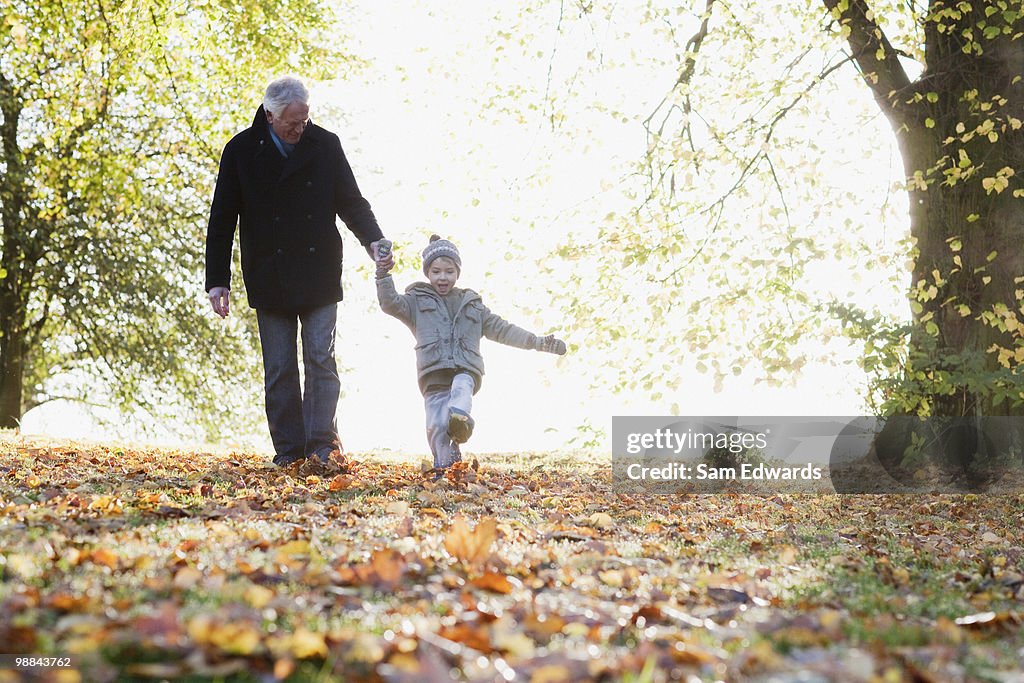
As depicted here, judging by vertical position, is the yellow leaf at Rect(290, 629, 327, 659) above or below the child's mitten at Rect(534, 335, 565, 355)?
below

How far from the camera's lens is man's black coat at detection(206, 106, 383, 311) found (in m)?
6.64

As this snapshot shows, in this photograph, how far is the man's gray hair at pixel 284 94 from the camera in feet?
20.7

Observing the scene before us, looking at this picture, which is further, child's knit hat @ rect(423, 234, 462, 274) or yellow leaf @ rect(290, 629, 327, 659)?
child's knit hat @ rect(423, 234, 462, 274)

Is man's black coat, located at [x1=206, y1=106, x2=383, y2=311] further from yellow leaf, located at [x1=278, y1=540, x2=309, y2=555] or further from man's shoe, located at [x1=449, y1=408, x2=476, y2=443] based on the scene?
yellow leaf, located at [x1=278, y1=540, x2=309, y2=555]

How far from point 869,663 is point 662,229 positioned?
793 centimetres

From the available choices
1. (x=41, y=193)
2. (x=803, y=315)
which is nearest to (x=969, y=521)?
(x=803, y=315)

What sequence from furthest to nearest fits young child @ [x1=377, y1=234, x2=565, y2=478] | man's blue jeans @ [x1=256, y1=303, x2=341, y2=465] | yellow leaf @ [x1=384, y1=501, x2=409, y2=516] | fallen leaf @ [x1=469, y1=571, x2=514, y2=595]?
young child @ [x1=377, y1=234, x2=565, y2=478]
man's blue jeans @ [x1=256, y1=303, x2=341, y2=465]
yellow leaf @ [x1=384, y1=501, x2=409, y2=516]
fallen leaf @ [x1=469, y1=571, x2=514, y2=595]

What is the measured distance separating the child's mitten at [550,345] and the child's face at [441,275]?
0.76 metres

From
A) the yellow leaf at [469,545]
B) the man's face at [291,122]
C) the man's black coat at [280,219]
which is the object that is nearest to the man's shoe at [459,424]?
the man's black coat at [280,219]

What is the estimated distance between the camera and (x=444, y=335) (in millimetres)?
6938

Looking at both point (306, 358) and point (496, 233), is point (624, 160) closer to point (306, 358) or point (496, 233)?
point (496, 233)

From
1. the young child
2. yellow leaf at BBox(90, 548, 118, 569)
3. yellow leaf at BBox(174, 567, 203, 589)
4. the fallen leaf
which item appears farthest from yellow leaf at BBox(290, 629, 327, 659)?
the young child

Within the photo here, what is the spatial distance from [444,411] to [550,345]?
2.92ft

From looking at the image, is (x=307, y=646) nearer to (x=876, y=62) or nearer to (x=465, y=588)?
(x=465, y=588)
